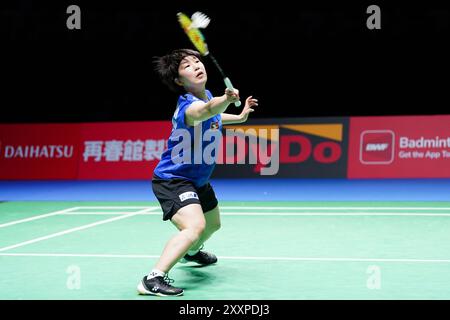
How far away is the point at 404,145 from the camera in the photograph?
1169cm

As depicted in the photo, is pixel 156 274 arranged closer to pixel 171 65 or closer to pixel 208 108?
pixel 208 108

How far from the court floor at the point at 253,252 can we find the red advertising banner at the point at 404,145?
3144mm

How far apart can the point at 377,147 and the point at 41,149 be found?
679 centimetres

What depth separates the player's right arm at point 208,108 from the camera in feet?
12.7

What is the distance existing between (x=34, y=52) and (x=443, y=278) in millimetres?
16056

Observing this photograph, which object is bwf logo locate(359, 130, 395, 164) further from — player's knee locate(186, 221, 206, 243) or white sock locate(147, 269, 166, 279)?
white sock locate(147, 269, 166, 279)

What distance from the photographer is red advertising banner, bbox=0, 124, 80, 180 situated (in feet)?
42.4

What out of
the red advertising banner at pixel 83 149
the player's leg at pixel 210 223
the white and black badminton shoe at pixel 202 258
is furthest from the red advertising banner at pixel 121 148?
the player's leg at pixel 210 223

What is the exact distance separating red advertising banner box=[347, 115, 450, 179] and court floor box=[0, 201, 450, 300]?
3144 millimetres

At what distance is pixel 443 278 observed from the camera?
4.46m

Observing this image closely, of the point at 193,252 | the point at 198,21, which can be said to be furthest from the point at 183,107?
the point at 193,252

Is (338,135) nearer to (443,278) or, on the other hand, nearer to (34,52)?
(443,278)

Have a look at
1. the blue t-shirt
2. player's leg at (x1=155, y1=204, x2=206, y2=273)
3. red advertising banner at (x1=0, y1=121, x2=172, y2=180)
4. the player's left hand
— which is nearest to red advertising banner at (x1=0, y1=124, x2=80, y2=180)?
red advertising banner at (x1=0, y1=121, x2=172, y2=180)

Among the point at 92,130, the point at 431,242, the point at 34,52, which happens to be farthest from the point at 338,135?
the point at 34,52
